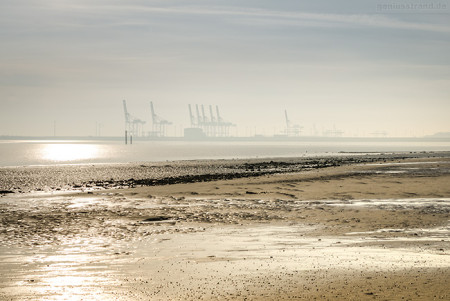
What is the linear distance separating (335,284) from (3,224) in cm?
1356

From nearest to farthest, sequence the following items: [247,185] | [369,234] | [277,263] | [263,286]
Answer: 1. [263,286]
2. [277,263]
3. [369,234]
4. [247,185]

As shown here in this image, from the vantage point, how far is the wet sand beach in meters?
9.16

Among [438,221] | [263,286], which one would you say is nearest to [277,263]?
[263,286]

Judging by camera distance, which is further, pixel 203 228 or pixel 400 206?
pixel 400 206

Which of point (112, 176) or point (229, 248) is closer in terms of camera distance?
point (229, 248)

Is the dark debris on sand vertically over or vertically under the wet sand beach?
under

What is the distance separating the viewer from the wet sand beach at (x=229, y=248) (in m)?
9.16

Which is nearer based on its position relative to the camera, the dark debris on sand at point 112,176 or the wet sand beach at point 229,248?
the wet sand beach at point 229,248

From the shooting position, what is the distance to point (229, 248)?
43.6ft

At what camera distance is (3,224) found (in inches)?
722

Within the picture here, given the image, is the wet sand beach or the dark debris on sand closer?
the wet sand beach

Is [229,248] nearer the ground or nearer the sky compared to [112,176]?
nearer the sky

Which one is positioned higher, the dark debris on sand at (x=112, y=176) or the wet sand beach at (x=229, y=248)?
the wet sand beach at (x=229, y=248)

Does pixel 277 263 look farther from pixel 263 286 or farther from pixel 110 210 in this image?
pixel 110 210
